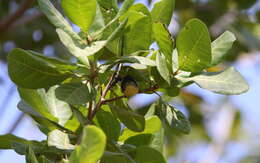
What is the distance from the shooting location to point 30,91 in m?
0.90

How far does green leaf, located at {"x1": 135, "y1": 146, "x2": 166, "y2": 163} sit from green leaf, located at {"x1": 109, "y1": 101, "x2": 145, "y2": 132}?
0.05 meters

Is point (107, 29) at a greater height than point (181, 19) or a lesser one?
greater

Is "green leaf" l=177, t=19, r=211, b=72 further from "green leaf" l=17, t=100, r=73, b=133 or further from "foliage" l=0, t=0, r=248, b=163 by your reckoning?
"green leaf" l=17, t=100, r=73, b=133

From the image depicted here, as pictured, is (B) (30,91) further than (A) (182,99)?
No

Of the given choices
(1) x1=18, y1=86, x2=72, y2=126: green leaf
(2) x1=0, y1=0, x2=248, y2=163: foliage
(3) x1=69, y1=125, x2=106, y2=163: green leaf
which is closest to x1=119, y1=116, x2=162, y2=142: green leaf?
(2) x1=0, y1=0, x2=248, y2=163: foliage

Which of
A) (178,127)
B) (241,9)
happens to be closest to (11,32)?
(241,9)

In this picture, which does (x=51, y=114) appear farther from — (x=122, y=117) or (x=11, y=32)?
(x=11, y=32)

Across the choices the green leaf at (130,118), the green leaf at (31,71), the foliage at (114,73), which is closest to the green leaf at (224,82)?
the foliage at (114,73)

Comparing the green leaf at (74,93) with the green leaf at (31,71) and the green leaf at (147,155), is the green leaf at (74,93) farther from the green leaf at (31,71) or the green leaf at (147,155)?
the green leaf at (147,155)

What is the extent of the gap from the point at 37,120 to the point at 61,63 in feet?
0.54

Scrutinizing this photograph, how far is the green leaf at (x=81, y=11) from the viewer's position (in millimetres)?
794

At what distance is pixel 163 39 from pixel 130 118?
14 centimetres

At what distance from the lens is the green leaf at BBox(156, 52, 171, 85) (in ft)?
2.56

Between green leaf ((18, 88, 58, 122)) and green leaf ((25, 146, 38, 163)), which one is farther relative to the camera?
green leaf ((18, 88, 58, 122))
